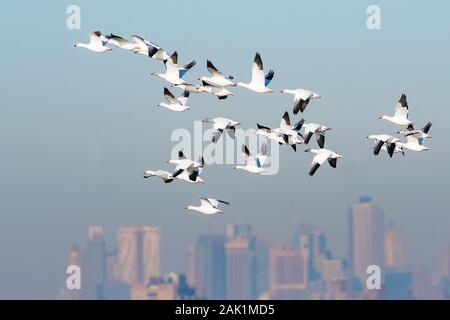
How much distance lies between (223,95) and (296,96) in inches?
74.3

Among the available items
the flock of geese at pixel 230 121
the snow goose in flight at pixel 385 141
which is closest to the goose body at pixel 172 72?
the flock of geese at pixel 230 121

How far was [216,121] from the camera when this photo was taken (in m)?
41.1

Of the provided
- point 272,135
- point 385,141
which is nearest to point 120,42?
point 272,135

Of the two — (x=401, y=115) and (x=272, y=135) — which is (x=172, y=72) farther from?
(x=401, y=115)

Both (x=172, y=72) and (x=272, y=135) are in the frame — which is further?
(x=272, y=135)

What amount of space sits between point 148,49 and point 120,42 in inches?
52.6

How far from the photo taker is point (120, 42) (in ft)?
132

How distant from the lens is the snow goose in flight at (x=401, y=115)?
4122 centimetres

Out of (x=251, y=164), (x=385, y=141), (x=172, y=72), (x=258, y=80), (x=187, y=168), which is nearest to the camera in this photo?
(x=258, y=80)

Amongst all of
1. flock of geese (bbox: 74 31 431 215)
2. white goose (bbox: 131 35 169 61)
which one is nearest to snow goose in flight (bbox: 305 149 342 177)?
flock of geese (bbox: 74 31 431 215)

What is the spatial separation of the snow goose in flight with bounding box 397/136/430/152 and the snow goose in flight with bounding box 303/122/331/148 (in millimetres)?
2213

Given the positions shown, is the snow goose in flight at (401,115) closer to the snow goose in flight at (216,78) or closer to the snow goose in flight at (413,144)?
the snow goose in flight at (413,144)
